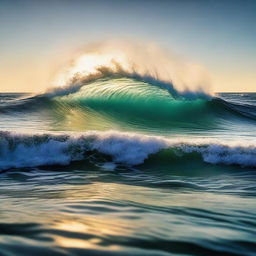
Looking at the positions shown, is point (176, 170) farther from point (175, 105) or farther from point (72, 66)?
point (72, 66)

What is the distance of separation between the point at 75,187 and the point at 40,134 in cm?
384

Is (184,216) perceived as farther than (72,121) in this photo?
No

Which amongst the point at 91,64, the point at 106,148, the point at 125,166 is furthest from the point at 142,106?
the point at 125,166

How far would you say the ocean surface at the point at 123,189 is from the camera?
321 cm

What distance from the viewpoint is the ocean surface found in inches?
126

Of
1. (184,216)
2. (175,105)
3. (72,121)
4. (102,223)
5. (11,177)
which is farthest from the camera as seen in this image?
(175,105)

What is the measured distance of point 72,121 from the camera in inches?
567

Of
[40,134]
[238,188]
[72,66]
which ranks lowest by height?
[238,188]

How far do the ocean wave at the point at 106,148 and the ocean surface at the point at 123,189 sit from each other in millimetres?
22

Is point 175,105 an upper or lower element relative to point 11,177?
upper

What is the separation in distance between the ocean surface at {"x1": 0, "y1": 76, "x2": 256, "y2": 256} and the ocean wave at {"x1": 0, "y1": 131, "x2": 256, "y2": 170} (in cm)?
2

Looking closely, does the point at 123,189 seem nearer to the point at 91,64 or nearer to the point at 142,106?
the point at 142,106

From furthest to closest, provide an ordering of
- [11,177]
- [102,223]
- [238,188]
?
[11,177]
[238,188]
[102,223]

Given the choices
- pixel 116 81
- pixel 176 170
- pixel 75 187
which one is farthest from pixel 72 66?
pixel 75 187
